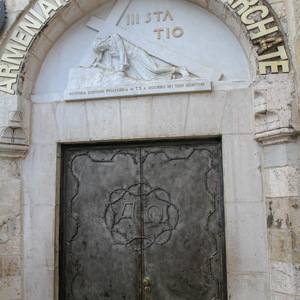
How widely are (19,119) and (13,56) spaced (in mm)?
733

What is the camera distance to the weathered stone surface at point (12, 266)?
11.3ft

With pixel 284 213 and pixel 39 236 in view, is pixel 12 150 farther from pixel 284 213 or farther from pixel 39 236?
pixel 284 213

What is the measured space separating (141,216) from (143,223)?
78 mm

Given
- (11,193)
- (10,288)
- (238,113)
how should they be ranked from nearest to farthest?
1. (238,113)
2. (10,288)
3. (11,193)

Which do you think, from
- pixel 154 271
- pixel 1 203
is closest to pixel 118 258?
pixel 154 271

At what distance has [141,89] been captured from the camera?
352cm

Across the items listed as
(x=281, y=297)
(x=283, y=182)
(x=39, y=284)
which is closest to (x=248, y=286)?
(x=281, y=297)

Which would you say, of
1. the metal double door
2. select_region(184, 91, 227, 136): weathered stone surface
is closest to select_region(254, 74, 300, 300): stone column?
select_region(184, 91, 227, 136): weathered stone surface

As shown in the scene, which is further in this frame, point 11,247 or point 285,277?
point 11,247

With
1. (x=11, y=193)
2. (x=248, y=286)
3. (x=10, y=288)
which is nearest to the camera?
(x=248, y=286)

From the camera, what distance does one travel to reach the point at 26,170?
3.65 m

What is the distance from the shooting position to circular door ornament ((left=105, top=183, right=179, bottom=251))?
11.3ft

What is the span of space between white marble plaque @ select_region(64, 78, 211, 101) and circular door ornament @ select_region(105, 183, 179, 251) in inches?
40.3

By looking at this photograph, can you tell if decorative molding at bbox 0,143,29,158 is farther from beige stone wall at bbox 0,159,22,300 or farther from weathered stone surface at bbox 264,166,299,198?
weathered stone surface at bbox 264,166,299,198
